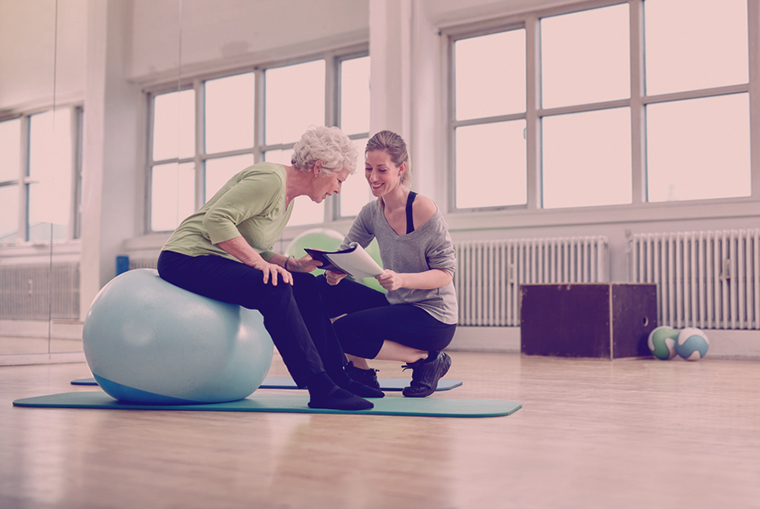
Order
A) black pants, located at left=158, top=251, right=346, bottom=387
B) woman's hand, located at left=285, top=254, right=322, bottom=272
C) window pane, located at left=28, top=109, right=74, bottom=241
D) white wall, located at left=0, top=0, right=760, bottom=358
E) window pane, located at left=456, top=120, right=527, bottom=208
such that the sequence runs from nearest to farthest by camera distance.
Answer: black pants, located at left=158, top=251, right=346, bottom=387, woman's hand, located at left=285, top=254, right=322, bottom=272, window pane, located at left=28, top=109, right=74, bottom=241, white wall, located at left=0, top=0, right=760, bottom=358, window pane, located at left=456, top=120, right=527, bottom=208

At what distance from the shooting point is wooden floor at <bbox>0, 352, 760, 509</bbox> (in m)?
1.21


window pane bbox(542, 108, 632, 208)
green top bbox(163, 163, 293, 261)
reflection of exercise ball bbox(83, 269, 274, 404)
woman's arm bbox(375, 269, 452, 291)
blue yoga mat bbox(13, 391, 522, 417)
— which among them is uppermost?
window pane bbox(542, 108, 632, 208)

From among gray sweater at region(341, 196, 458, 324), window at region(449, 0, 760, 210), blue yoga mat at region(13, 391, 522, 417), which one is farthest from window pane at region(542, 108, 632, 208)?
blue yoga mat at region(13, 391, 522, 417)

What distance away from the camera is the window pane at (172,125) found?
4.97m

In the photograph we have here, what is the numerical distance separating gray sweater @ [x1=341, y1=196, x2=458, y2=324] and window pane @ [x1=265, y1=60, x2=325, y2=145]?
13.2ft

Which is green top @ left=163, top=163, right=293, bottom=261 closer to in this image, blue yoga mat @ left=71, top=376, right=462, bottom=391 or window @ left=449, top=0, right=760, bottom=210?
blue yoga mat @ left=71, top=376, right=462, bottom=391

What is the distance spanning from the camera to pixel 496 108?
5.95 metres

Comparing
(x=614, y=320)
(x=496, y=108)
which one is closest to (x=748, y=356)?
(x=614, y=320)

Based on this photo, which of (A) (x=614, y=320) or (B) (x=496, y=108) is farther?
(B) (x=496, y=108)

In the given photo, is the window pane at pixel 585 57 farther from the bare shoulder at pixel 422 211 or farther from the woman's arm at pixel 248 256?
the woman's arm at pixel 248 256

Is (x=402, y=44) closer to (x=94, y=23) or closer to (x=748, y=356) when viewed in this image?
(x=94, y=23)

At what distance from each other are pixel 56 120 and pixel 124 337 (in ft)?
8.58

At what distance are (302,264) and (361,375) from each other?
1.51ft

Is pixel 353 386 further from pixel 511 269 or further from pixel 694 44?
pixel 694 44
